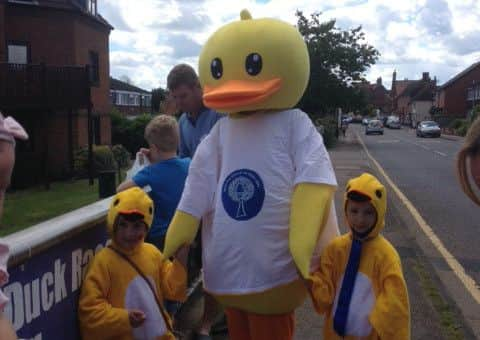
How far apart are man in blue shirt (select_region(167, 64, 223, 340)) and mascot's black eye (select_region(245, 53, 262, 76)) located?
951mm

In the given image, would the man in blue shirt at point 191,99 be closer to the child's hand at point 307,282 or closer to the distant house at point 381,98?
the child's hand at point 307,282

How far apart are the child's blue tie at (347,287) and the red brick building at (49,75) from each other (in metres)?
19.3

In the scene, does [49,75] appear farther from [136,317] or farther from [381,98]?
[381,98]

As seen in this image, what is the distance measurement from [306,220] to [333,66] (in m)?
33.7

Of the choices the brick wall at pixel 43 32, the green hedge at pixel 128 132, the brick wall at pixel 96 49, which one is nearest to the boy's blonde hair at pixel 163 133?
the brick wall at pixel 43 32

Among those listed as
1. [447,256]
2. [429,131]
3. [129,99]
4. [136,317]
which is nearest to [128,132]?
[129,99]

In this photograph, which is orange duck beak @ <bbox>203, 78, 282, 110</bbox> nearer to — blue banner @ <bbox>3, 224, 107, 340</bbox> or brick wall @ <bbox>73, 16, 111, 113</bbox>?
blue banner @ <bbox>3, 224, 107, 340</bbox>

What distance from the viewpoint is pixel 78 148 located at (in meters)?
24.2

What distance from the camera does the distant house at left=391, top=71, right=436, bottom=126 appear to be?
317 feet

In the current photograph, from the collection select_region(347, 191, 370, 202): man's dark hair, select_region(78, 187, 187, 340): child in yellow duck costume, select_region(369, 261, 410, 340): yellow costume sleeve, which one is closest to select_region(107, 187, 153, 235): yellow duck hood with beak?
select_region(78, 187, 187, 340): child in yellow duck costume

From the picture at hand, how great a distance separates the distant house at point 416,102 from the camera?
96762mm

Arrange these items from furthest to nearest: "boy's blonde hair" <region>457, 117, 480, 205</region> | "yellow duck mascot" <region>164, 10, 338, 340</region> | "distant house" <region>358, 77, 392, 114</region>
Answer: "distant house" <region>358, 77, 392, 114</region> → "yellow duck mascot" <region>164, 10, 338, 340</region> → "boy's blonde hair" <region>457, 117, 480, 205</region>

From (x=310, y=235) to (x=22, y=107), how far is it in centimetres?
2005

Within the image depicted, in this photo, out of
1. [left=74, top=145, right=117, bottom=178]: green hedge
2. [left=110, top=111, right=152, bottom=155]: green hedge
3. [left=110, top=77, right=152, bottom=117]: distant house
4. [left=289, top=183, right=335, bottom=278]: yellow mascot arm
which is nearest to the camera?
[left=289, top=183, right=335, bottom=278]: yellow mascot arm
